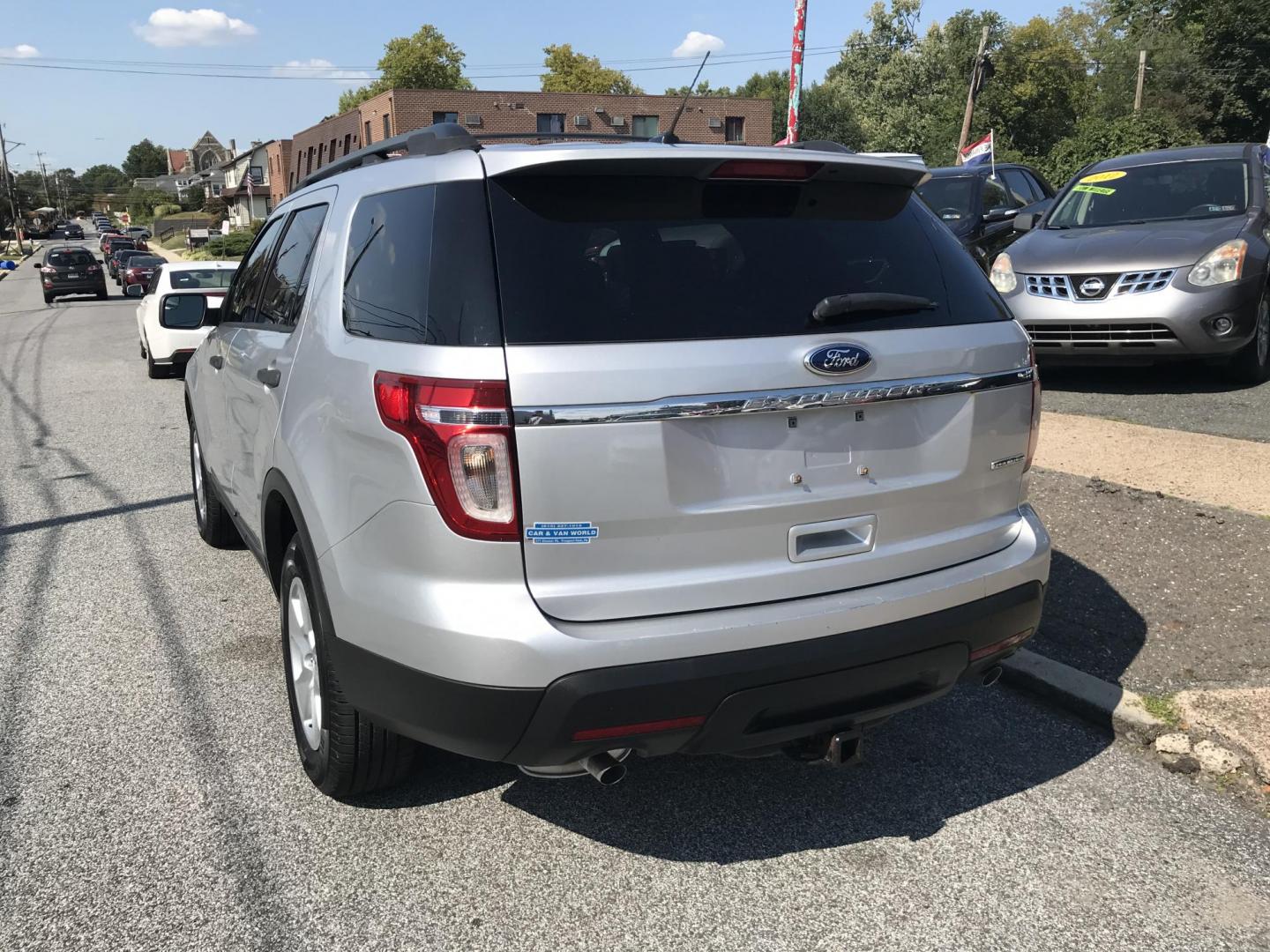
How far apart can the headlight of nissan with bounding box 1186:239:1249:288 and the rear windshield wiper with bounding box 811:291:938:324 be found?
21.2ft

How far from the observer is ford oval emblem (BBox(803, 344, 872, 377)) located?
2703 mm

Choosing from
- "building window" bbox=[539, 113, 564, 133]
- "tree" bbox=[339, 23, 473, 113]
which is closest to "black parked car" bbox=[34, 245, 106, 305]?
"building window" bbox=[539, 113, 564, 133]

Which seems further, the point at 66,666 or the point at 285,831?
the point at 66,666

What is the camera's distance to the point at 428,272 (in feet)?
8.94

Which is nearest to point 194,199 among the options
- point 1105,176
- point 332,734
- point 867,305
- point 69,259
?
point 69,259

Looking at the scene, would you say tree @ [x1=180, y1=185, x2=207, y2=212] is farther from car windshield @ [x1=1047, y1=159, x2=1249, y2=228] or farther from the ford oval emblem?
the ford oval emblem

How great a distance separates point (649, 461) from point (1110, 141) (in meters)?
35.7

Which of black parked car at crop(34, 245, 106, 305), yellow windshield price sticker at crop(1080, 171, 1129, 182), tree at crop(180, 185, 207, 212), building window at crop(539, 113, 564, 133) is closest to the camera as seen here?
yellow windshield price sticker at crop(1080, 171, 1129, 182)

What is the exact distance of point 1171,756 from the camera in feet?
12.1

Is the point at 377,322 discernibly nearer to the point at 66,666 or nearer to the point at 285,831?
the point at 285,831

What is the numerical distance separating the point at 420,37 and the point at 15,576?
96.2 metres

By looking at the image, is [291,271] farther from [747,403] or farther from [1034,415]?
[1034,415]

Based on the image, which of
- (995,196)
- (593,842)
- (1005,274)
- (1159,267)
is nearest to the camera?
(593,842)

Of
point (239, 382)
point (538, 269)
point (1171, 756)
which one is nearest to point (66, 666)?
point (239, 382)
